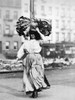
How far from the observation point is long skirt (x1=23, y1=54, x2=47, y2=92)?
3.57 meters

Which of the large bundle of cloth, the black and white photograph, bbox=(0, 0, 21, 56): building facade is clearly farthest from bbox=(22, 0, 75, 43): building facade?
the large bundle of cloth

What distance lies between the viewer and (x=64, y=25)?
19.2ft

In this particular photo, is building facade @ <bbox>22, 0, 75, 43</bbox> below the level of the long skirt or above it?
above

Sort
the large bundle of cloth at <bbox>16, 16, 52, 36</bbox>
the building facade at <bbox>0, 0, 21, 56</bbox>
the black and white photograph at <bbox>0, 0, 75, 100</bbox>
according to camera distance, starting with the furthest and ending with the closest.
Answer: the building facade at <bbox>0, 0, 21, 56</bbox>, the black and white photograph at <bbox>0, 0, 75, 100</bbox>, the large bundle of cloth at <bbox>16, 16, 52, 36</bbox>

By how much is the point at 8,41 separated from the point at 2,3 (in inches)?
37.4

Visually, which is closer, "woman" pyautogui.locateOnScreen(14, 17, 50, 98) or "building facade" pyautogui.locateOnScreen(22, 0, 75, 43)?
"woman" pyautogui.locateOnScreen(14, 17, 50, 98)

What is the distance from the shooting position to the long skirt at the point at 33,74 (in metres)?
3.57

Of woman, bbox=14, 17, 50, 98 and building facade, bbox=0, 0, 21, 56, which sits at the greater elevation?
building facade, bbox=0, 0, 21, 56

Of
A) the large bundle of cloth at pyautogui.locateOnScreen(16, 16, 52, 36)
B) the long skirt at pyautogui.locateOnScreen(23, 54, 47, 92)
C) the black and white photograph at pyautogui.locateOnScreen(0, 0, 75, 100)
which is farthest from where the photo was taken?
the black and white photograph at pyautogui.locateOnScreen(0, 0, 75, 100)

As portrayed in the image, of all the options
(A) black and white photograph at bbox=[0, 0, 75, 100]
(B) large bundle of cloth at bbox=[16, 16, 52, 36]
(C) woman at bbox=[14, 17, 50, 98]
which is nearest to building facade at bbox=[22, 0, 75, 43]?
(A) black and white photograph at bbox=[0, 0, 75, 100]

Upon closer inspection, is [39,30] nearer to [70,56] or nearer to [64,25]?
[64,25]

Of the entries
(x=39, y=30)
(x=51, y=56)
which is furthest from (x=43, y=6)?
(x=39, y=30)

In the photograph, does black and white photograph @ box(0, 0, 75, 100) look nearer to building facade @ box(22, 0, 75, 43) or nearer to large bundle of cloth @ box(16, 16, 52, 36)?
building facade @ box(22, 0, 75, 43)

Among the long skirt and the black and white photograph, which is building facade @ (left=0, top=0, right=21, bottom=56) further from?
the long skirt
